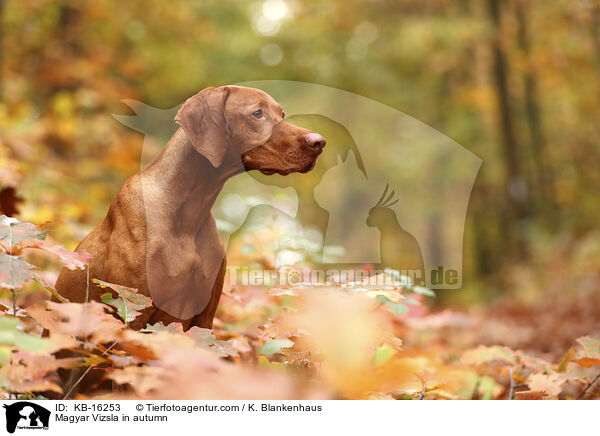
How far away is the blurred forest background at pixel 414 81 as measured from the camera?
875cm

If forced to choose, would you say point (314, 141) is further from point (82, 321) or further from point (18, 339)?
point (18, 339)

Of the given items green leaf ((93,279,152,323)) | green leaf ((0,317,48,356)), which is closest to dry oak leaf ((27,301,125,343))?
green leaf ((93,279,152,323))

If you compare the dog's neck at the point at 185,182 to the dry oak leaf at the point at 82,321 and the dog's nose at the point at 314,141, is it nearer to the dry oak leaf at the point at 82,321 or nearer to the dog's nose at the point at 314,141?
the dog's nose at the point at 314,141

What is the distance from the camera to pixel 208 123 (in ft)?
7.40

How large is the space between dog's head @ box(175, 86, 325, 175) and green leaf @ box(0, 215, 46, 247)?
707 mm

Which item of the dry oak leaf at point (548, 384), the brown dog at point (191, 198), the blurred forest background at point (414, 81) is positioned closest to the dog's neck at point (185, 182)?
the brown dog at point (191, 198)

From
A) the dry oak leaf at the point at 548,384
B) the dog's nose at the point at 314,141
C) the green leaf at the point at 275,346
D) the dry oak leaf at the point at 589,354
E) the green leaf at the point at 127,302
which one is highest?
the dog's nose at the point at 314,141

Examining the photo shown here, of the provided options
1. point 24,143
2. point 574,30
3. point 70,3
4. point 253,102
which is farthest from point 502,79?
point 253,102

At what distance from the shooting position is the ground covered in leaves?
1.16 m

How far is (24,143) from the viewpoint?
602 centimetres

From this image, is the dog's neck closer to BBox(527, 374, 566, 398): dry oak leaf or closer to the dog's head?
the dog's head

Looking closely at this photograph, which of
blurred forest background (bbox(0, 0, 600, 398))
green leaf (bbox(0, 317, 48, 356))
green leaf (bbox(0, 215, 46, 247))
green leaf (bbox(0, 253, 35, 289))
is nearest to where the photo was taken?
green leaf (bbox(0, 317, 48, 356))
